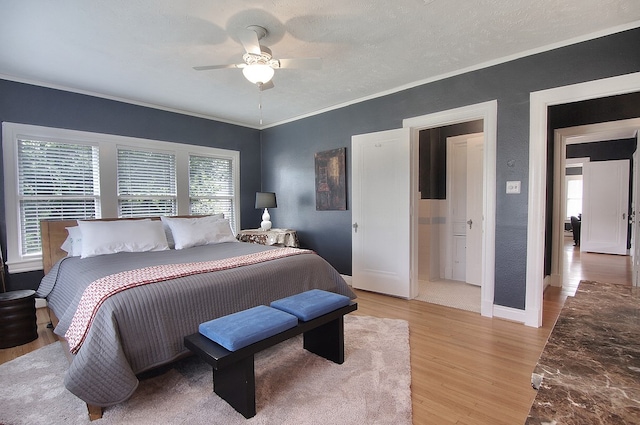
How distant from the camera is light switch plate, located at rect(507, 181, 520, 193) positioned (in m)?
3.04

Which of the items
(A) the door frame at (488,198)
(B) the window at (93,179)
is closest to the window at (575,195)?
(A) the door frame at (488,198)

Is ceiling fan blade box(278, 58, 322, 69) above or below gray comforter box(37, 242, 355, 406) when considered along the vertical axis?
above

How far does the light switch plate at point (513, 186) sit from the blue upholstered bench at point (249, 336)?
6.56ft

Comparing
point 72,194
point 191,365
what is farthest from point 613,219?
point 72,194

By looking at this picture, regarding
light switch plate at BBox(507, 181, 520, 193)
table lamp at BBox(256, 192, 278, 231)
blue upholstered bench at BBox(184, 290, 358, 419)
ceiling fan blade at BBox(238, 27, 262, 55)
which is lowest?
blue upholstered bench at BBox(184, 290, 358, 419)

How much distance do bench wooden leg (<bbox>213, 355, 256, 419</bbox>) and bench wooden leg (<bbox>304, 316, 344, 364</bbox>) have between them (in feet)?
2.43

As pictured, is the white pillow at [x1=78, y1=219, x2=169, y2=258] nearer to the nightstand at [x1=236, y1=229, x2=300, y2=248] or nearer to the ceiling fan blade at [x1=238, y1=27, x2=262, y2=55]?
the nightstand at [x1=236, y1=229, x2=300, y2=248]

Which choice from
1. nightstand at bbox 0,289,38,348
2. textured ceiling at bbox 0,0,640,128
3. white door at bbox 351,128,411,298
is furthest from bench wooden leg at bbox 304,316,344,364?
nightstand at bbox 0,289,38,348

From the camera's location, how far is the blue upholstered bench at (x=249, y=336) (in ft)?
5.77

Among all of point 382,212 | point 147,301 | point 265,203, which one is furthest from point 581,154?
point 147,301

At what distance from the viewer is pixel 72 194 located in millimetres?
3799

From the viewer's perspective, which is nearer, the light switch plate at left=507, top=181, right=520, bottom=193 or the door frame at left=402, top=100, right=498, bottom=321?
the light switch plate at left=507, top=181, right=520, bottom=193

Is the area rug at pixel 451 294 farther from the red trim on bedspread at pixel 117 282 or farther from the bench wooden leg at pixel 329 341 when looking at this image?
the red trim on bedspread at pixel 117 282

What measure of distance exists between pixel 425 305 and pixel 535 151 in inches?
76.7
